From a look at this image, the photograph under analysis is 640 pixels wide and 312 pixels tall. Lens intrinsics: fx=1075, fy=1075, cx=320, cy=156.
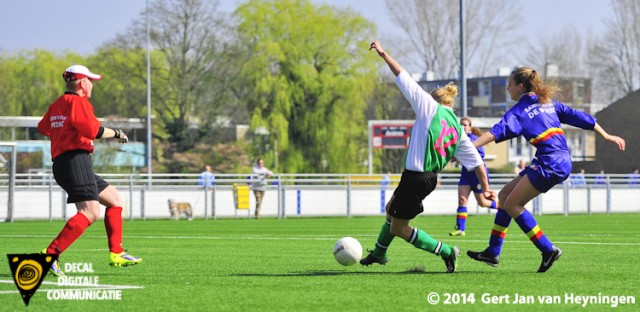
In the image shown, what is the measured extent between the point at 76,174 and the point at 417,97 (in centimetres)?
309

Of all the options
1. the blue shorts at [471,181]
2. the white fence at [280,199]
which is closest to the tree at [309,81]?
the white fence at [280,199]

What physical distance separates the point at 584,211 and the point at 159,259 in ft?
83.3

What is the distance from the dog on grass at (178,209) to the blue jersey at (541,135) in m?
21.0

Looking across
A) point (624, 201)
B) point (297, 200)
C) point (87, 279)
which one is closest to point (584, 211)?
point (624, 201)

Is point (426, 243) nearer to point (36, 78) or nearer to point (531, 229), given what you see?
point (531, 229)

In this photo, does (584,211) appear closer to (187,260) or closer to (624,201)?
(624,201)

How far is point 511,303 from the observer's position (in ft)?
24.1

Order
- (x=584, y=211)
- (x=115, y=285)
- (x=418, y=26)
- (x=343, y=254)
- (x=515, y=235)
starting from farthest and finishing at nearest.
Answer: (x=418, y=26)
(x=584, y=211)
(x=515, y=235)
(x=343, y=254)
(x=115, y=285)

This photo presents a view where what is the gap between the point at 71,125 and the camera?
9.55 meters

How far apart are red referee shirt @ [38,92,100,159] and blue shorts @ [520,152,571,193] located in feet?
13.4

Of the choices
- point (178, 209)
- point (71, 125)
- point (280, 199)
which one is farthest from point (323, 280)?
point (280, 199)

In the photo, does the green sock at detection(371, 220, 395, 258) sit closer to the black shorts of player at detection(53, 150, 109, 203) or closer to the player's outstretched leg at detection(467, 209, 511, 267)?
the player's outstretched leg at detection(467, 209, 511, 267)

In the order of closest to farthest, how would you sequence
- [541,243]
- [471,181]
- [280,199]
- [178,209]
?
[541,243] → [471,181] → [178,209] → [280,199]

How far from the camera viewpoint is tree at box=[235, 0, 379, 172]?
199 ft
